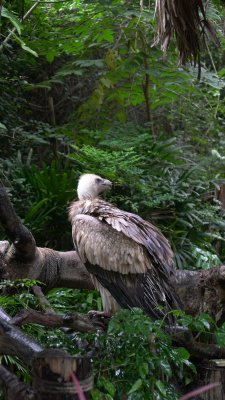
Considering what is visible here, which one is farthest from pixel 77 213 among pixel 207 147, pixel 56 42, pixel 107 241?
pixel 207 147

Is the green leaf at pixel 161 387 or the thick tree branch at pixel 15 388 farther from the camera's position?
the green leaf at pixel 161 387

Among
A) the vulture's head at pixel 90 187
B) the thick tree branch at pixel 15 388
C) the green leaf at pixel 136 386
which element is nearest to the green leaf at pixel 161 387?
the green leaf at pixel 136 386

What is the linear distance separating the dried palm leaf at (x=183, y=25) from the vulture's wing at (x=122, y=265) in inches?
51.6

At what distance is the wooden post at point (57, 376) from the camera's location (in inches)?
55.9

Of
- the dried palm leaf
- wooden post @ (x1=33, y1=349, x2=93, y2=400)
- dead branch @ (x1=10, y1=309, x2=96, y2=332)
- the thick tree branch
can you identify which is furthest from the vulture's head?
wooden post @ (x1=33, y1=349, x2=93, y2=400)

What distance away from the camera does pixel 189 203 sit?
6.83m

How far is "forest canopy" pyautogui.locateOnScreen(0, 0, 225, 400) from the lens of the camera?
641 cm

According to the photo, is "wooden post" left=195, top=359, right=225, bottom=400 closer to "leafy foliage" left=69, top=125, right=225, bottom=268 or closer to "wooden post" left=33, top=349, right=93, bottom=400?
"leafy foliage" left=69, top=125, right=225, bottom=268

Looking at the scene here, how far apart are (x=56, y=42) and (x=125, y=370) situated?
5037mm

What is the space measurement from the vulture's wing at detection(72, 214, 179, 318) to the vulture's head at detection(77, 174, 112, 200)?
768 millimetres

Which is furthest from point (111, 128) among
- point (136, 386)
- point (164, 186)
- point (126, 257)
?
point (136, 386)

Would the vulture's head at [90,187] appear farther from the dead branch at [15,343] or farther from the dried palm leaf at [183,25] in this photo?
the dead branch at [15,343]

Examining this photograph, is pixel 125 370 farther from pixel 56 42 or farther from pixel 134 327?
pixel 56 42

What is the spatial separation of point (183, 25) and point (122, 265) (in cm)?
165
